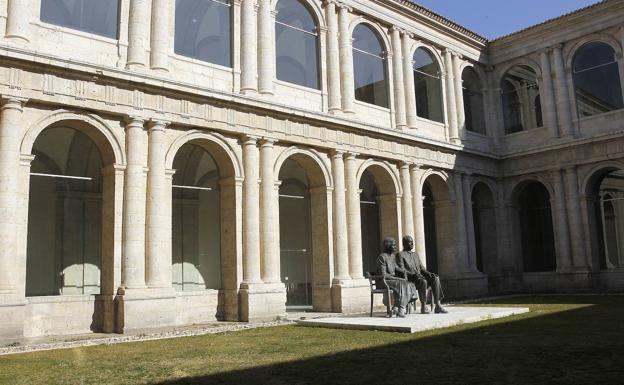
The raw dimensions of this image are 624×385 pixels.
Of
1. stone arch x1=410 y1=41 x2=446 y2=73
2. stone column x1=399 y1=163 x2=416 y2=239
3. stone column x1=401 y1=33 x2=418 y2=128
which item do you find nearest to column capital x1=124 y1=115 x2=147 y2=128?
stone column x1=399 y1=163 x2=416 y2=239

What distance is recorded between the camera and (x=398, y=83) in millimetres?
20953

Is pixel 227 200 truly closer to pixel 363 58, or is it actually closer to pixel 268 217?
pixel 268 217

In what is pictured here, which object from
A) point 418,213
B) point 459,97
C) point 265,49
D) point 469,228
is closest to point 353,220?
point 418,213

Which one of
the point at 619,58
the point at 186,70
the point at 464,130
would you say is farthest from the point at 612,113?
the point at 186,70

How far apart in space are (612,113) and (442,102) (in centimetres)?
638

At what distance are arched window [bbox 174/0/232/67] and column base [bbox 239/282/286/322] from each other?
6195 millimetres

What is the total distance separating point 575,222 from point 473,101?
654 centimetres

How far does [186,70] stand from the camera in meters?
15.2

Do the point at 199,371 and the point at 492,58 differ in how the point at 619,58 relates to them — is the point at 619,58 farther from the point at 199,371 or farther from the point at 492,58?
the point at 199,371

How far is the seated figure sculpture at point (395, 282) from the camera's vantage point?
518 inches

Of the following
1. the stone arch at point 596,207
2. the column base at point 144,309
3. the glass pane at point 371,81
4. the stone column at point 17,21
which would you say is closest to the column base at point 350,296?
the column base at point 144,309

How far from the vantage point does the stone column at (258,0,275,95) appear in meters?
16.5

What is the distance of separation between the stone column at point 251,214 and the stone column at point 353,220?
353 cm

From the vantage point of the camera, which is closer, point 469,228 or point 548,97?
point 469,228
